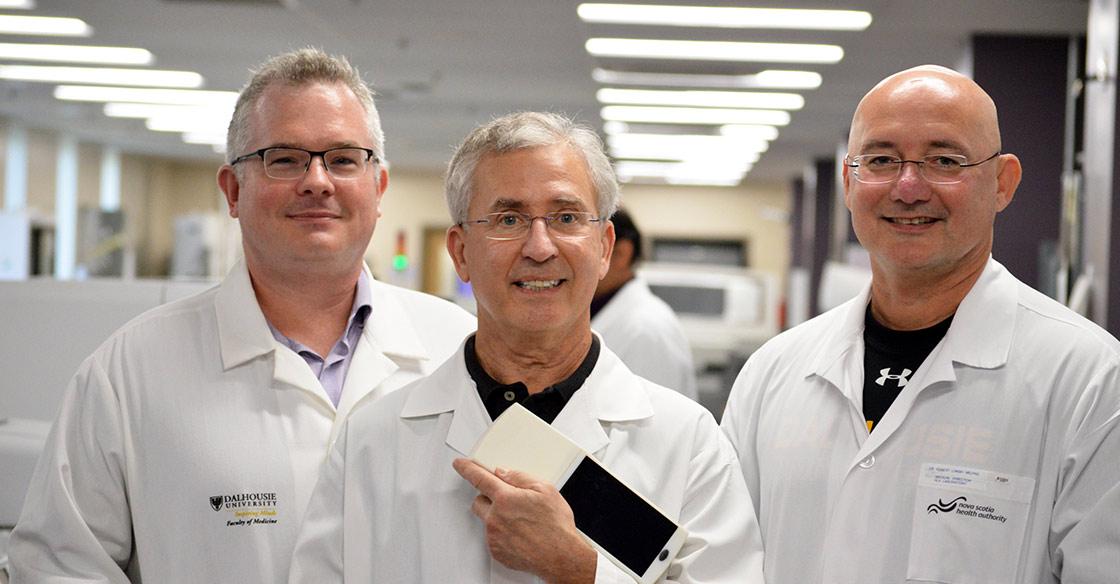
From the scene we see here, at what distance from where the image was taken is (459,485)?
1765 mm

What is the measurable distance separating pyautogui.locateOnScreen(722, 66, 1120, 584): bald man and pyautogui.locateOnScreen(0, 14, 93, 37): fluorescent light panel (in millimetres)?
6452

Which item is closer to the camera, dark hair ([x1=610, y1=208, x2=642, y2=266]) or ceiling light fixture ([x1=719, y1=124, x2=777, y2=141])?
dark hair ([x1=610, y1=208, x2=642, y2=266])

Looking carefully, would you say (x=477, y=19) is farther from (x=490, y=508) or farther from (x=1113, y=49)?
(x=490, y=508)

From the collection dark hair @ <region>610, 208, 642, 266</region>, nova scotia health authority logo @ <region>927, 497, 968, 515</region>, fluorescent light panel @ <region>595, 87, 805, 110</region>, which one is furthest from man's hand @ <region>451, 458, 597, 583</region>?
fluorescent light panel @ <region>595, 87, 805, 110</region>

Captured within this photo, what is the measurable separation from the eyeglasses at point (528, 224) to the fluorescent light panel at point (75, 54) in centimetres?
730

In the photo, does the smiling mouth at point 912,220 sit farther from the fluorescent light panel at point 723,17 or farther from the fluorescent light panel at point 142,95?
the fluorescent light panel at point 142,95

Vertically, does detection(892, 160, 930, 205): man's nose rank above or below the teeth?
above

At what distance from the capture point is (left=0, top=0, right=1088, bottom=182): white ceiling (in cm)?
654

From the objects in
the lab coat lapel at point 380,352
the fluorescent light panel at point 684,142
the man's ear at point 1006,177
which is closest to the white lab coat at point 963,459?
the man's ear at point 1006,177

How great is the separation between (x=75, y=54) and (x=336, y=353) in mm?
7291

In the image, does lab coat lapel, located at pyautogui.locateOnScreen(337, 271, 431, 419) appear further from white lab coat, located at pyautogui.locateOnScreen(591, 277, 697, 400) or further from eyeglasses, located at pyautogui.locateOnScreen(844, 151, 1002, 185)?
white lab coat, located at pyautogui.locateOnScreen(591, 277, 697, 400)

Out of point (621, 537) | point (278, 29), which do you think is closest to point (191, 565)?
point (621, 537)

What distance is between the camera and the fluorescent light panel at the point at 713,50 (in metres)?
7.12

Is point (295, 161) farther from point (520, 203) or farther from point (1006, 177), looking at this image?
point (1006, 177)
